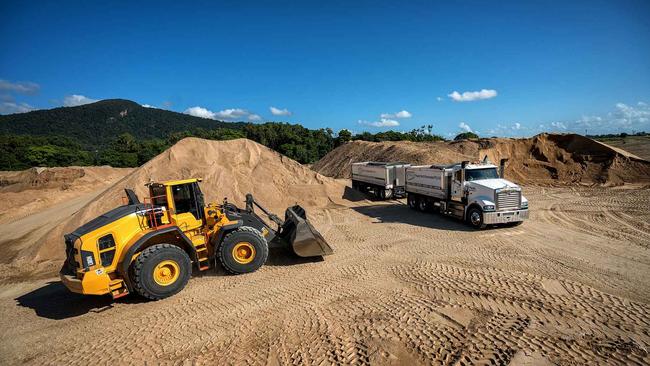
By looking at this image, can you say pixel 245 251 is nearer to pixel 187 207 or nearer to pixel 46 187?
pixel 187 207

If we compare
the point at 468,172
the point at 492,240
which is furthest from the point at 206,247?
A: the point at 468,172

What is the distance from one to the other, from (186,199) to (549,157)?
2834cm

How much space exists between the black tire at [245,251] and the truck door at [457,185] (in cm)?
853

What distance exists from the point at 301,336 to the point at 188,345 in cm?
189

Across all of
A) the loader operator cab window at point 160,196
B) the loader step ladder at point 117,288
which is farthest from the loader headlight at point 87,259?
the loader operator cab window at point 160,196

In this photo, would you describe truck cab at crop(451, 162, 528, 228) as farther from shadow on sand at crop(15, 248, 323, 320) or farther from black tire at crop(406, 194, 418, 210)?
shadow on sand at crop(15, 248, 323, 320)

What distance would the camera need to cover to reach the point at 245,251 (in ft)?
27.7

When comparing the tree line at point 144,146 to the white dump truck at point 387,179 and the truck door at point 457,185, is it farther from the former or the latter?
the truck door at point 457,185

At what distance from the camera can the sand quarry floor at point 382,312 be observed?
501 cm

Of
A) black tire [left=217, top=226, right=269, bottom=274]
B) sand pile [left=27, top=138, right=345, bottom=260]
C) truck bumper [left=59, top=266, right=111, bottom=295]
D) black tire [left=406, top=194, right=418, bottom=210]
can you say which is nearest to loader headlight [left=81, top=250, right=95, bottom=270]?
truck bumper [left=59, top=266, right=111, bottom=295]

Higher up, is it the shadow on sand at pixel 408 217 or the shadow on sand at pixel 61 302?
the shadow on sand at pixel 408 217

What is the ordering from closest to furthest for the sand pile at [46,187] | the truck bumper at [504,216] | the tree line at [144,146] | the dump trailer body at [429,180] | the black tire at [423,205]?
the truck bumper at [504,216], the dump trailer body at [429,180], the black tire at [423,205], the sand pile at [46,187], the tree line at [144,146]

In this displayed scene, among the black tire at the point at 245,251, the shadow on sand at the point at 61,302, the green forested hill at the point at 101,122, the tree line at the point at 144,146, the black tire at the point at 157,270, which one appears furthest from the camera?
the green forested hill at the point at 101,122

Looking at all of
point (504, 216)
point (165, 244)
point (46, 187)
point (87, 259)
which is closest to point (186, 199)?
point (165, 244)
